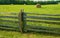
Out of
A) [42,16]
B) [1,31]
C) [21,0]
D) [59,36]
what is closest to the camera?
[59,36]

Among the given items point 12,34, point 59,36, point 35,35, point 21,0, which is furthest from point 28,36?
point 21,0

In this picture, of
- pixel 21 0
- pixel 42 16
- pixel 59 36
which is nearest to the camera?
pixel 59 36

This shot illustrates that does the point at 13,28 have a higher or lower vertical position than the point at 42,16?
lower

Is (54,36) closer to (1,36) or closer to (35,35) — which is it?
(35,35)

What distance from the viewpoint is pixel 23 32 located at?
10008 millimetres

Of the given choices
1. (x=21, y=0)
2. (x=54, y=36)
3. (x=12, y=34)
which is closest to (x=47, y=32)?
(x=54, y=36)

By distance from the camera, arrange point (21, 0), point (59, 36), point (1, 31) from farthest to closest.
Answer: point (21, 0), point (1, 31), point (59, 36)

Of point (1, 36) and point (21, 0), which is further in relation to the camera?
point (21, 0)

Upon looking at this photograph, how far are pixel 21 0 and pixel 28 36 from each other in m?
49.2

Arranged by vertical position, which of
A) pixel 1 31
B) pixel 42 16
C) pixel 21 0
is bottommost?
pixel 21 0

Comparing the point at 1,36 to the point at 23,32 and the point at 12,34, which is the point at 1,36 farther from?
the point at 23,32

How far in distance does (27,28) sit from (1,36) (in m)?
1.65

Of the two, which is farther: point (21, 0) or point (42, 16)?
point (21, 0)

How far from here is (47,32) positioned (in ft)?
31.4
